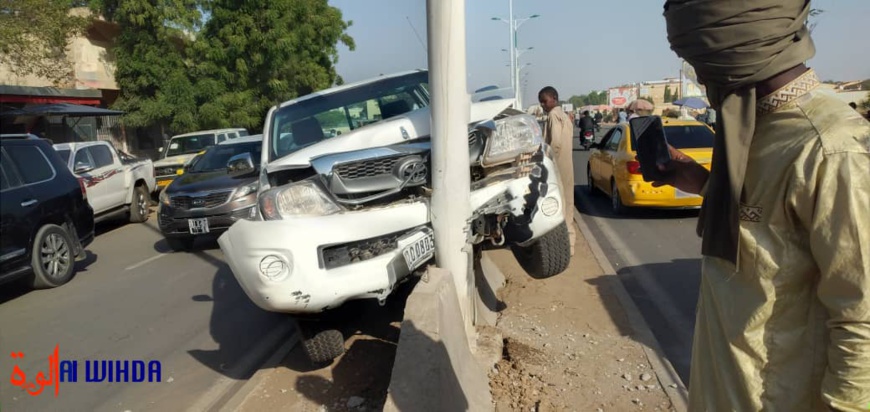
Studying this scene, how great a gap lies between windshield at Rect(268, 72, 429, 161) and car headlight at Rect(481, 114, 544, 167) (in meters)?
1.19

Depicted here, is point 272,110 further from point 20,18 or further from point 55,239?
point 20,18

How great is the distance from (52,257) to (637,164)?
26.7 ft

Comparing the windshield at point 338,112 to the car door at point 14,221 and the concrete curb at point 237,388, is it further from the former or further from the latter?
the car door at point 14,221

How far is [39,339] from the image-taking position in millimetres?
5691

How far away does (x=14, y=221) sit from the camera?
6141 millimetres

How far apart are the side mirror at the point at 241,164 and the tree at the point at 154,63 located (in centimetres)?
1090

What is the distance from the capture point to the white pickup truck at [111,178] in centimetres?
1148

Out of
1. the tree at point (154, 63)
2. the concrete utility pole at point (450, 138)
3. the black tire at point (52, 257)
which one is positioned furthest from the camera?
the tree at point (154, 63)

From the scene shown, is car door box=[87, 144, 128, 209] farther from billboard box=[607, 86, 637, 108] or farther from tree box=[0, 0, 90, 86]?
billboard box=[607, 86, 637, 108]

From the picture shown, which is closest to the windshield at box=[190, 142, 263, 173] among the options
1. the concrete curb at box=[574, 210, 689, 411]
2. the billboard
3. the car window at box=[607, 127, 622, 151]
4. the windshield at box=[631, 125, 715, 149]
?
the car window at box=[607, 127, 622, 151]

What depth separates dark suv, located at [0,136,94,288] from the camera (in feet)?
20.0

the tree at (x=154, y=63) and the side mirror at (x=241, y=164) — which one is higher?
the tree at (x=154, y=63)

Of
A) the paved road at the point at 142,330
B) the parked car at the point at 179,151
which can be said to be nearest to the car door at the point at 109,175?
the parked car at the point at 179,151

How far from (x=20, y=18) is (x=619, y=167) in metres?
11.6
